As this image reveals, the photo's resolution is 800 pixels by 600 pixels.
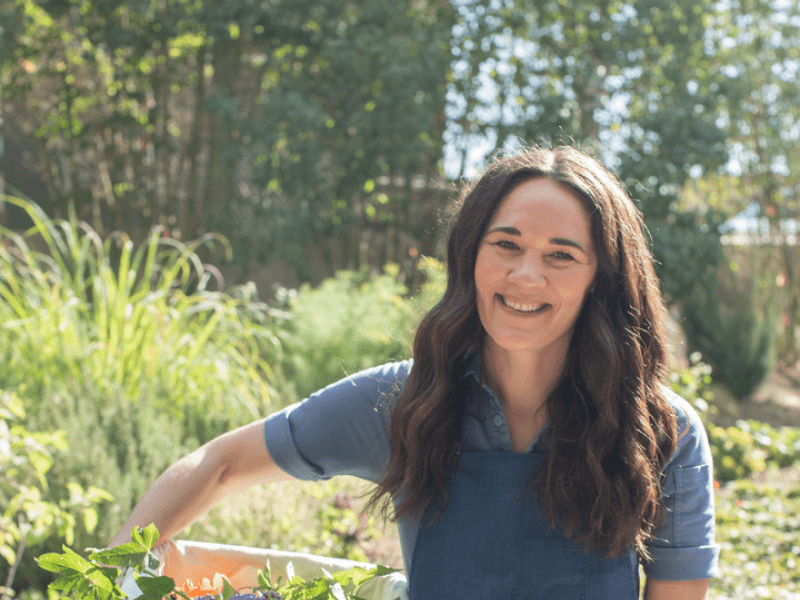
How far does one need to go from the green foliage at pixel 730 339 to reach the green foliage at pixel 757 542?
267 cm

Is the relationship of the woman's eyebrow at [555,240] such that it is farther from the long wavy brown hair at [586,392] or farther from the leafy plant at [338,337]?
the leafy plant at [338,337]

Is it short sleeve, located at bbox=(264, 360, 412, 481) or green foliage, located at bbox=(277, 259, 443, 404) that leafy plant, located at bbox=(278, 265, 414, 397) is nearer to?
green foliage, located at bbox=(277, 259, 443, 404)

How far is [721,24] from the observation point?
6.11 meters

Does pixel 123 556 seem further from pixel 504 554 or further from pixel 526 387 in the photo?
pixel 526 387

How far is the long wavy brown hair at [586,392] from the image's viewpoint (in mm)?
1334

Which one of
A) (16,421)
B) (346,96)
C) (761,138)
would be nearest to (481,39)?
(346,96)

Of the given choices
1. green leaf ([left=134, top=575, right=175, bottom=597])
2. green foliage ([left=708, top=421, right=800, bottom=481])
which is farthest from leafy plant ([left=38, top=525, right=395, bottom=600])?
green foliage ([left=708, top=421, right=800, bottom=481])

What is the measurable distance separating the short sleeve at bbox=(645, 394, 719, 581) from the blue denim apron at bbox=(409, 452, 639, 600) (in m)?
0.07

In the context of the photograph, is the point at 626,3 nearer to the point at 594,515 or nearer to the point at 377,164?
the point at 377,164

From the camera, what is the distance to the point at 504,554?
4.34 feet

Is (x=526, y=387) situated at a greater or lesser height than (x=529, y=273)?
Answer: lesser

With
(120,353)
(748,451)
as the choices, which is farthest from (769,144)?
(120,353)

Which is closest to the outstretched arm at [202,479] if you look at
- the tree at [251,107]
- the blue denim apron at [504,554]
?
the blue denim apron at [504,554]

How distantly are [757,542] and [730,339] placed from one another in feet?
11.7
